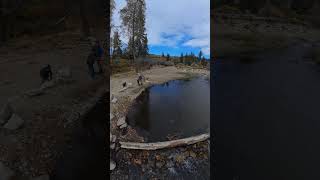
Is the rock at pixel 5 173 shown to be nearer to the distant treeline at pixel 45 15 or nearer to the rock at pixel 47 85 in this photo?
the rock at pixel 47 85

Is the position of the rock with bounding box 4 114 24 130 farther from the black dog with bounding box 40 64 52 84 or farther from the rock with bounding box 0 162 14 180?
the black dog with bounding box 40 64 52 84

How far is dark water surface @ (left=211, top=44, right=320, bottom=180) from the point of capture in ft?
12.0

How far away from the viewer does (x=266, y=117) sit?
3.75 metres

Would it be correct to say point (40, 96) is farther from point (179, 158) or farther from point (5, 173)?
point (179, 158)

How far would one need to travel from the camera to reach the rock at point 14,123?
3.51 metres

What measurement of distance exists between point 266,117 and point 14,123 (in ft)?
8.14

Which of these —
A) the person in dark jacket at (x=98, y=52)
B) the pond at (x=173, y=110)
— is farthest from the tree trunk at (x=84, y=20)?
the pond at (x=173, y=110)

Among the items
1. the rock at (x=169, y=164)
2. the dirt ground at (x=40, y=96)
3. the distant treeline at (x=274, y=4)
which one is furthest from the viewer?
the distant treeline at (x=274, y=4)

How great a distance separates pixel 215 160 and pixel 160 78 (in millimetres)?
1002

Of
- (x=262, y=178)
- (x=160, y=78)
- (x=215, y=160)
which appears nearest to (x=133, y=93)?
(x=160, y=78)

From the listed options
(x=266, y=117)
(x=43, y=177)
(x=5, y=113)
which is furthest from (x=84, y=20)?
(x=266, y=117)

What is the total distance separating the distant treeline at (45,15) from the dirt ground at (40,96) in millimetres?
92

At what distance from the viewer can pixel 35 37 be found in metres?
3.71

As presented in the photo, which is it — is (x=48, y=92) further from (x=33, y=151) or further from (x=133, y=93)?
(x=133, y=93)
